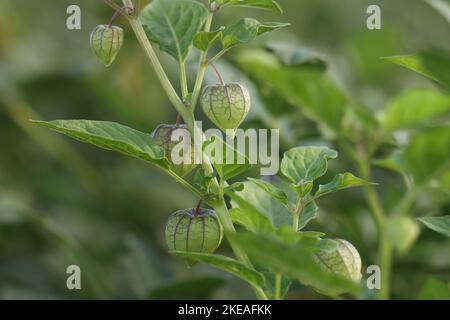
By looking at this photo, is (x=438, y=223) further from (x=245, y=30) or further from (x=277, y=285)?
(x=245, y=30)

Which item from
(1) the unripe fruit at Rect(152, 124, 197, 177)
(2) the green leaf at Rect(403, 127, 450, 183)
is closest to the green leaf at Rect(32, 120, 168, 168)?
(1) the unripe fruit at Rect(152, 124, 197, 177)

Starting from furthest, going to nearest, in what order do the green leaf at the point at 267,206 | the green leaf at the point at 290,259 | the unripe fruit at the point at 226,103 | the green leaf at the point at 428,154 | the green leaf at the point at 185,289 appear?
1. the green leaf at the point at 185,289
2. the green leaf at the point at 428,154
3. the green leaf at the point at 267,206
4. the unripe fruit at the point at 226,103
5. the green leaf at the point at 290,259

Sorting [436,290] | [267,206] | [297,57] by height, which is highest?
[297,57]

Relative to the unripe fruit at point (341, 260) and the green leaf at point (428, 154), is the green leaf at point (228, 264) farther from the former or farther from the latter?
the green leaf at point (428, 154)

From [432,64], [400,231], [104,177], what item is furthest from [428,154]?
[104,177]

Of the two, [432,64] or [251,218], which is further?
[432,64]

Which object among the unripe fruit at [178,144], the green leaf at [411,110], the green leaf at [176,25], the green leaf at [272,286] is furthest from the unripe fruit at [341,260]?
the green leaf at [411,110]

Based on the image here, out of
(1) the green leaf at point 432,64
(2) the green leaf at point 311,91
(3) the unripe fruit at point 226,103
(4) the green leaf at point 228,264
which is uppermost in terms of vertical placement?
(2) the green leaf at point 311,91
